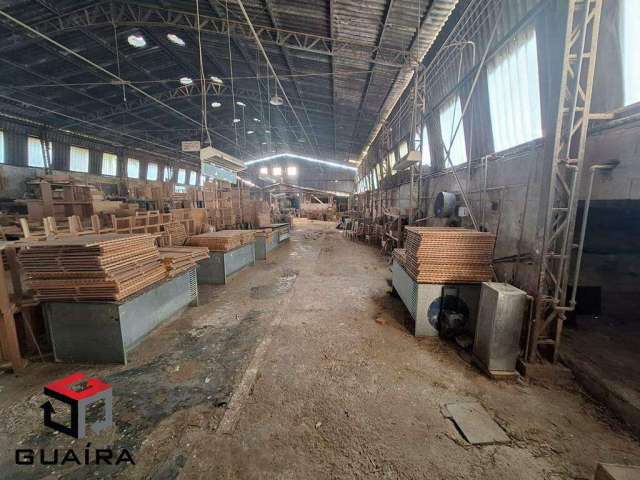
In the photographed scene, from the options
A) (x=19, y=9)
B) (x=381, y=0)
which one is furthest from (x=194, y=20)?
(x=381, y=0)

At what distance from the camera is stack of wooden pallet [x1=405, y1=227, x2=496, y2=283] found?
4.49 metres

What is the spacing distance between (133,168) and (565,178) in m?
28.2

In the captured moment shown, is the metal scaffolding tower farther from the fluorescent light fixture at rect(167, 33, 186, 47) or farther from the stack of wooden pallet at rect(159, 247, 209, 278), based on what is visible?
the fluorescent light fixture at rect(167, 33, 186, 47)

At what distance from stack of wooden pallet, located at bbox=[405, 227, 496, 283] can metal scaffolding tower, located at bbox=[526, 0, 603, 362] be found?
83cm

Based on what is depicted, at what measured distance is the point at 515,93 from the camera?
566 centimetres

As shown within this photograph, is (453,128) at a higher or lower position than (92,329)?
higher

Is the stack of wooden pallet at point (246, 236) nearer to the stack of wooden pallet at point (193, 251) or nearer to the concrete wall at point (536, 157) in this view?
the stack of wooden pallet at point (193, 251)

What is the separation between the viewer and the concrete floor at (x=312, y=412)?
237cm

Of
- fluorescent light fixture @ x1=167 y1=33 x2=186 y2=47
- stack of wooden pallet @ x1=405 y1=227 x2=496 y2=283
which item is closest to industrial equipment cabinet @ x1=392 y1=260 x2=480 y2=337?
stack of wooden pallet @ x1=405 y1=227 x2=496 y2=283

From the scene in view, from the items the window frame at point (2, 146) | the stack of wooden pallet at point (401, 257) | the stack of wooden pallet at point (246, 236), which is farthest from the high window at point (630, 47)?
the window frame at point (2, 146)

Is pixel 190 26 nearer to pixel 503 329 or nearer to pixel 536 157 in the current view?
pixel 536 157

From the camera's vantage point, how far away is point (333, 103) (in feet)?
46.0

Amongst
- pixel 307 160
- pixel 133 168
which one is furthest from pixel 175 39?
pixel 307 160

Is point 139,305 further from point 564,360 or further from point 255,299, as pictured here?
point 564,360
